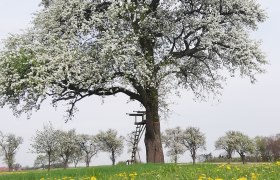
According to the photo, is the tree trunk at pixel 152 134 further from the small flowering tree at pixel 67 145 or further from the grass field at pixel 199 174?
the small flowering tree at pixel 67 145

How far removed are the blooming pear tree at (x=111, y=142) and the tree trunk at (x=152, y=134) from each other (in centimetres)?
6255

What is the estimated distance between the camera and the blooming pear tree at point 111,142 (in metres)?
89.8

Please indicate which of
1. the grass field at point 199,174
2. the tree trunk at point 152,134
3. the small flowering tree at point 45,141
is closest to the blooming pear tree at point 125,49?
the tree trunk at point 152,134

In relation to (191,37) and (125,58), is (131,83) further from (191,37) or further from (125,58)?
(191,37)

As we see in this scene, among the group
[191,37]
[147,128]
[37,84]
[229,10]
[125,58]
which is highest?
[229,10]

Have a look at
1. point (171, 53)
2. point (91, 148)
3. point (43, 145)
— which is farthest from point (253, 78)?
point (91, 148)

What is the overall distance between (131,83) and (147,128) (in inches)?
154

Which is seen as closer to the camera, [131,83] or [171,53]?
[131,83]

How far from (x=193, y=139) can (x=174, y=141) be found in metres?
5.66

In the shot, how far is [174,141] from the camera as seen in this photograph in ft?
302

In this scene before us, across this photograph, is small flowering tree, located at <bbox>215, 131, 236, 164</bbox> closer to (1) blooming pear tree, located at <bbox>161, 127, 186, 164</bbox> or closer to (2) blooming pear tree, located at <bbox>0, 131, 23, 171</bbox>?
(1) blooming pear tree, located at <bbox>161, 127, 186, 164</bbox>

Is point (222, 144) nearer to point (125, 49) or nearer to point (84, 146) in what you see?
point (84, 146)

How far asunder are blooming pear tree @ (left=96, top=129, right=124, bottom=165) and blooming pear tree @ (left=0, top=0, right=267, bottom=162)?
6149 centimetres

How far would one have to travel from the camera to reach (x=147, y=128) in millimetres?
27250
